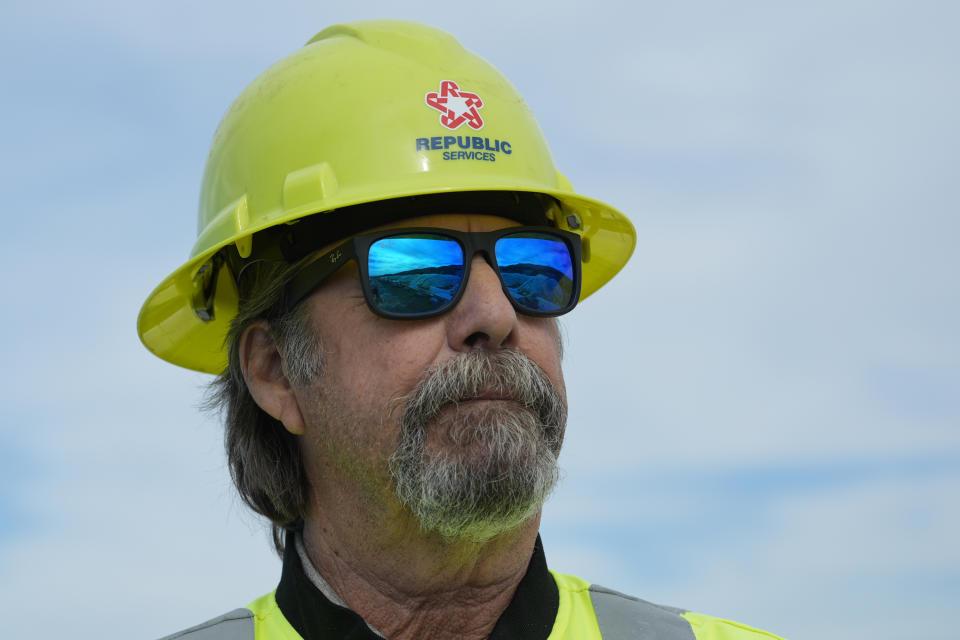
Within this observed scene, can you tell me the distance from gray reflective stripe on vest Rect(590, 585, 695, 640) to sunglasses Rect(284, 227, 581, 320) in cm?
107

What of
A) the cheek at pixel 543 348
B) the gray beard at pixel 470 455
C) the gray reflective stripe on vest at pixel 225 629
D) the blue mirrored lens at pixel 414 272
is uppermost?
the blue mirrored lens at pixel 414 272

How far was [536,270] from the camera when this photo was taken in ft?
12.4

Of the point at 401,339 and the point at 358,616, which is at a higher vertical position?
the point at 401,339

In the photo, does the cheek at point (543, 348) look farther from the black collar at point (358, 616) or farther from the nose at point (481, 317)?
the black collar at point (358, 616)

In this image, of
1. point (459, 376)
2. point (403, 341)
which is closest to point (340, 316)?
point (403, 341)

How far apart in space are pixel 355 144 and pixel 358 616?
1.67 m

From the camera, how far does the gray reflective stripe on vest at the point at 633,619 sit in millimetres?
3607

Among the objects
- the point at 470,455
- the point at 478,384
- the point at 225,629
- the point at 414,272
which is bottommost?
the point at 225,629

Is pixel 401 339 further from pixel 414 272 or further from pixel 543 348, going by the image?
pixel 543 348

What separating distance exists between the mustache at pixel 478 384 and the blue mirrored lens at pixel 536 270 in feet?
0.84

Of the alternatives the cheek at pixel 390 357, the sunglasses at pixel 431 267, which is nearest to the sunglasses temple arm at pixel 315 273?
the sunglasses at pixel 431 267

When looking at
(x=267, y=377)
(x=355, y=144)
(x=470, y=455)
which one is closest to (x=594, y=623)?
(x=470, y=455)

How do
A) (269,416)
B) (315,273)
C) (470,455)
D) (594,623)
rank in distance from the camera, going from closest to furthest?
(470,455)
(594,623)
(315,273)
(269,416)

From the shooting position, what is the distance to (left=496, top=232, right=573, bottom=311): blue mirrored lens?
12.1 ft
